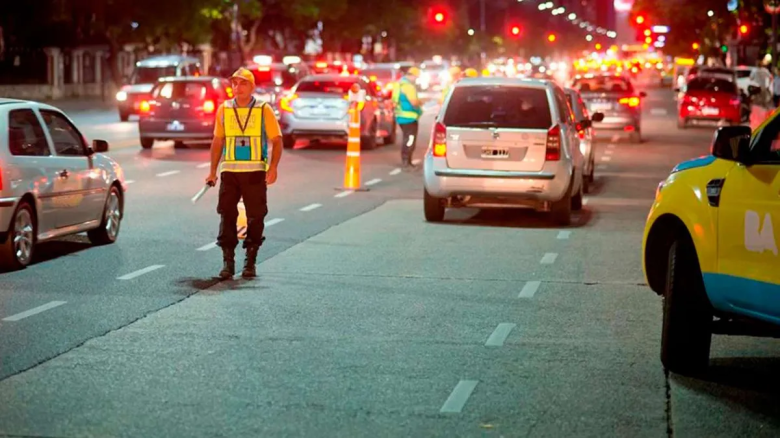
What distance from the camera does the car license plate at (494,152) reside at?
17797mm

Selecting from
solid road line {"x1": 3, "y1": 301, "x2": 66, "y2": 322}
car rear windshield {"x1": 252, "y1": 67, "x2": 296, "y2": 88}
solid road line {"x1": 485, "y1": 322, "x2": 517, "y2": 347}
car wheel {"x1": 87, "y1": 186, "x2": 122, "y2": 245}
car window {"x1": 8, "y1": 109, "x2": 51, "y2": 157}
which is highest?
car rear windshield {"x1": 252, "y1": 67, "x2": 296, "y2": 88}

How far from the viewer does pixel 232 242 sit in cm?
1326

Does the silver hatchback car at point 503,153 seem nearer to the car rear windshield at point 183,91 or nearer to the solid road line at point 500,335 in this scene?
the solid road line at point 500,335

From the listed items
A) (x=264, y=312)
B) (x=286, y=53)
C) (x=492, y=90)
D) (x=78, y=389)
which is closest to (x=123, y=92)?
(x=492, y=90)

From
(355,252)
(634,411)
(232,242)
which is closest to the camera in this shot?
(634,411)

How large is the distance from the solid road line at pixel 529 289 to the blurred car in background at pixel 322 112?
19.3 m

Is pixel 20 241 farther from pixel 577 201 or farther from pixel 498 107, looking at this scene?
pixel 577 201

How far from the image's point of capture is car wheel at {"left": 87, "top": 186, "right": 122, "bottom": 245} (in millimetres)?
15672

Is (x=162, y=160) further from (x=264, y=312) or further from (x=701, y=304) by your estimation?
(x=701, y=304)

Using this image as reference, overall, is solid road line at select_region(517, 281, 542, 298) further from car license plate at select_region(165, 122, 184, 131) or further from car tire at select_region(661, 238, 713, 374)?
car license plate at select_region(165, 122, 184, 131)

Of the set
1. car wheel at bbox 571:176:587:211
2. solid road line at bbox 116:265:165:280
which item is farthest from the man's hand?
car wheel at bbox 571:176:587:211

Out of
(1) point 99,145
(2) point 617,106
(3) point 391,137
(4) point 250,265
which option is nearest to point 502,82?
(1) point 99,145

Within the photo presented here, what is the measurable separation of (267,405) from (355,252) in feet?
23.3

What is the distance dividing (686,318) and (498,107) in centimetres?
966
